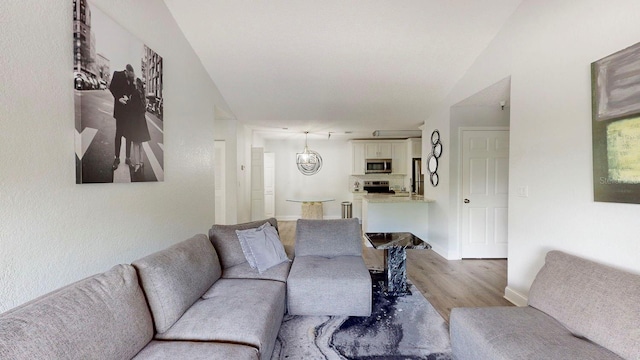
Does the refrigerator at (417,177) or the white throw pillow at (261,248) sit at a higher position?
the refrigerator at (417,177)

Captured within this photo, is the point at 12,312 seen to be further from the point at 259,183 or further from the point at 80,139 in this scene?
the point at 259,183

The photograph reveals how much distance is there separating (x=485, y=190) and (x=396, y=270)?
6.97ft

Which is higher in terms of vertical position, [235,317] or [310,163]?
[310,163]

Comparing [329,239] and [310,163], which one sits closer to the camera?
[329,239]

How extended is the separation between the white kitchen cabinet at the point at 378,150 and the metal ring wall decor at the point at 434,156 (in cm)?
226

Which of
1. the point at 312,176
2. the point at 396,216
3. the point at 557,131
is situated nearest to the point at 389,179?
the point at 312,176

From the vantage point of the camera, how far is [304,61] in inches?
129

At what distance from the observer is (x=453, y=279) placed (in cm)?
328

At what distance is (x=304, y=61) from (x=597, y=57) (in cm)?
260

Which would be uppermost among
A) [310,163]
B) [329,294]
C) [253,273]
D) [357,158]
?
[357,158]

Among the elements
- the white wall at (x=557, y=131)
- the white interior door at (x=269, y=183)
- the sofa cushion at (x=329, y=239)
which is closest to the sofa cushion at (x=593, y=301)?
the white wall at (x=557, y=131)

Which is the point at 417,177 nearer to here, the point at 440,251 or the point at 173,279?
the point at 440,251

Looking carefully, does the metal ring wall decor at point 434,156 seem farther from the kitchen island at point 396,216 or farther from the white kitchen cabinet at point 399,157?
the white kitchen cabinet at point 399,157

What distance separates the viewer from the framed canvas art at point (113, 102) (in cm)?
158
